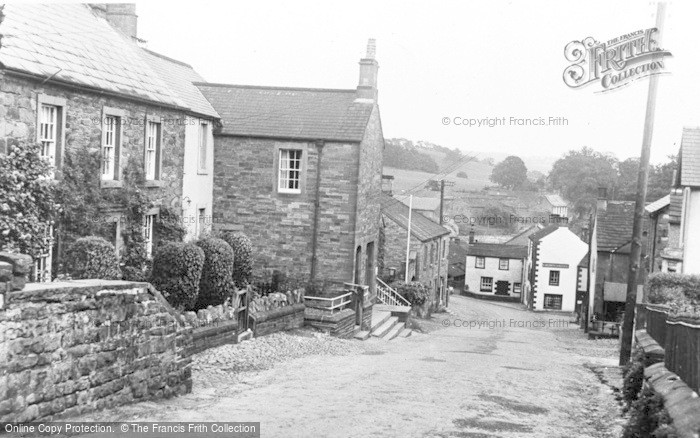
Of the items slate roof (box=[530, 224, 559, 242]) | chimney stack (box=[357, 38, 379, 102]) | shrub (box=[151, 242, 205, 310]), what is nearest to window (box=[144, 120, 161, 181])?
shrub (box=[151, 242, 205, 310])

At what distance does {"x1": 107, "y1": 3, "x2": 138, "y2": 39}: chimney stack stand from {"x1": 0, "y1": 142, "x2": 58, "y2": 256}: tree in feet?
38.3

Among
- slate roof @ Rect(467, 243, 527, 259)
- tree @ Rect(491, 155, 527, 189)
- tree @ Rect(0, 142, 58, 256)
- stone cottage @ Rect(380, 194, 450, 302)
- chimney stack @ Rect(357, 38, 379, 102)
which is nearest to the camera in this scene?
tree @ Rect(0, 142, 58, 256)

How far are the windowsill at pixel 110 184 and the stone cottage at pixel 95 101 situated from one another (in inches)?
1.0

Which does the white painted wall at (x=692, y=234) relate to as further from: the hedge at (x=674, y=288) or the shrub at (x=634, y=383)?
the shrub at (x=634, y=383)

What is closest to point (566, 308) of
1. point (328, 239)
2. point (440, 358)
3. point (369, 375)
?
point (328, 239)

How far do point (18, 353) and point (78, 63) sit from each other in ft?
38.0

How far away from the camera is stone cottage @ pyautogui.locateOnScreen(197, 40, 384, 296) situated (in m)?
26.2

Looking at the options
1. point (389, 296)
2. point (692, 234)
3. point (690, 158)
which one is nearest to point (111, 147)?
point (690, 158)

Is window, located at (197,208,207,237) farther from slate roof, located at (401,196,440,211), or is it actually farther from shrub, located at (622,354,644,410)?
slate roof, located at (401,196,440,211)

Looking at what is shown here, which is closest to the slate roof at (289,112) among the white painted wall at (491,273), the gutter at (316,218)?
the gutter at (316,218)

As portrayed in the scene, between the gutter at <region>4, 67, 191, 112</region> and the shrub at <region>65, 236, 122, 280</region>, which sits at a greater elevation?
the gutter at <region>4, 67, 191, 112</region>

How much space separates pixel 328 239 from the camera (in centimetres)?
2630

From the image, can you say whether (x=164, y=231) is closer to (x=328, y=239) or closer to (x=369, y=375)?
(x=328, y=239)

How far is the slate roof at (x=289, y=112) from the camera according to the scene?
87.2 ft
